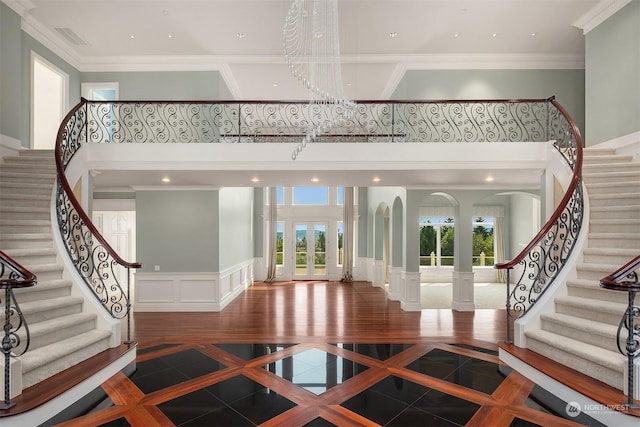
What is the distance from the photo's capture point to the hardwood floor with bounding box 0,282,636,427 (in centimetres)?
314

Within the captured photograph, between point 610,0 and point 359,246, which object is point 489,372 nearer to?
point 610,0

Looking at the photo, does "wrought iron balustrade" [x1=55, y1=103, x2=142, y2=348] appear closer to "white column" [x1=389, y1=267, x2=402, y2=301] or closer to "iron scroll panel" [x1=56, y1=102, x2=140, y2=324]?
"iron scroll panel" [x1=56, y1=102, x2=140, y2=324]

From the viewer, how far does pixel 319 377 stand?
4035 mm

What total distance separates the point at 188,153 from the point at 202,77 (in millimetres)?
3365

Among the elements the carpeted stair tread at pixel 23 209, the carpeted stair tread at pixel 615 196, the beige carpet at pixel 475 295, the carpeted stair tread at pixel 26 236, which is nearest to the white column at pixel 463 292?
the beige carpet at pixel 475 295

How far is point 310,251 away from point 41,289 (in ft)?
35.1

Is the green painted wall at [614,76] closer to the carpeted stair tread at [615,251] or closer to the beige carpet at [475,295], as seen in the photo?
the carpeted stair tread at [615,251]

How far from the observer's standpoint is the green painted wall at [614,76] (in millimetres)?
5965

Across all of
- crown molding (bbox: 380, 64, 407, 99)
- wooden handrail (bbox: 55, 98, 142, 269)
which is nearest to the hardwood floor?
wooden handrail (bbox: 55, 98, 142, 269)

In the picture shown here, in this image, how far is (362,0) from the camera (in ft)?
20.9

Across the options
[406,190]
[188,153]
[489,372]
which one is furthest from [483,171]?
[188,153]

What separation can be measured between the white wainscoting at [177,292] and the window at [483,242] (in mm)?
11069

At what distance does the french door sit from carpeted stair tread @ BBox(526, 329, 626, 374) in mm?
10365

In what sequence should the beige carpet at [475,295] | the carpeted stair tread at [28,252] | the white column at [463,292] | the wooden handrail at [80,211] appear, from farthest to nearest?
the beige carpet at [475,295] → the white column at [463,292] → the wooden handrail at [80,211] → the carpeted stair tread at [28,252]
